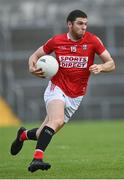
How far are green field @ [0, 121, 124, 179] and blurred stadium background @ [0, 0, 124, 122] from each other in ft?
27.2

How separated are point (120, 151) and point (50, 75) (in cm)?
415

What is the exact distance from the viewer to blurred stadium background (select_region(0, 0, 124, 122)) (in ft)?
89.8

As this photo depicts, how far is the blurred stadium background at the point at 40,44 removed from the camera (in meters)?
27.4

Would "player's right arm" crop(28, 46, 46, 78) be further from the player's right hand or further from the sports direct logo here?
the sports direct logo

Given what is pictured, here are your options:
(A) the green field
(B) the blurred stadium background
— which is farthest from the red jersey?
(B) the blurred stadium background

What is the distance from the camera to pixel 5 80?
27484 millimetres

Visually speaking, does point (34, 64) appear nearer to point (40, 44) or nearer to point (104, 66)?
point (104, 66)

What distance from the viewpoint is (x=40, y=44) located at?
94.9ft

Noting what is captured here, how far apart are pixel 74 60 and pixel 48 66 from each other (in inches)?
18.3

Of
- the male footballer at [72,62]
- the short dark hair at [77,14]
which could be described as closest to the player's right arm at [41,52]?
the male footballer at [72,62]

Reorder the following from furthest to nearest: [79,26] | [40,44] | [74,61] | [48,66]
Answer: [40,44], [74,61], [79,26], [48,66]

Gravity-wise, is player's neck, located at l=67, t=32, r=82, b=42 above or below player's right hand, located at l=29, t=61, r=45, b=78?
above

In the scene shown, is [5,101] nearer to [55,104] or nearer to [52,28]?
[52,28]

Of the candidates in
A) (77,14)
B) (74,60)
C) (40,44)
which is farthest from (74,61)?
(40,44)
